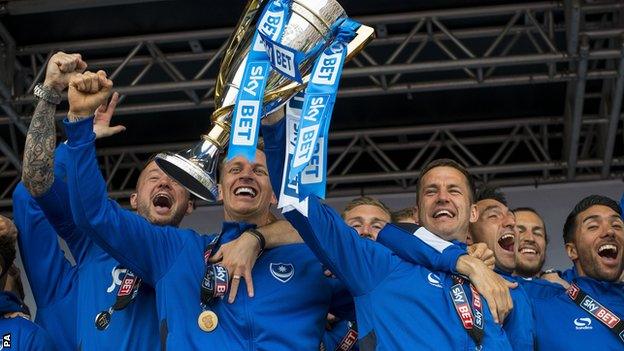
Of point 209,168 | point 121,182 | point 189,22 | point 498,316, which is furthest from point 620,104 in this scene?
point 209,168

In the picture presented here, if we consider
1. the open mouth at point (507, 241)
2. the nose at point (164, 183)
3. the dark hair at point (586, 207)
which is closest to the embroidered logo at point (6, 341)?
the nose at point (164, 183)

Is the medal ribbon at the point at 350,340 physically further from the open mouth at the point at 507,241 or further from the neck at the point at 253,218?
the open mouth at the point at 507,241

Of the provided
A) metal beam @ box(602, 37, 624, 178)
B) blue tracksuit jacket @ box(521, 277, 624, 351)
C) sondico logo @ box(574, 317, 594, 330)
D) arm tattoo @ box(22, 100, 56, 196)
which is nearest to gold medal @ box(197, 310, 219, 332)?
arm tattoo @ box(22, 100, 56, 196)

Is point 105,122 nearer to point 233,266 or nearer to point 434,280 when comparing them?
point 233,266

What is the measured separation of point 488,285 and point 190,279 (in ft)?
3.02

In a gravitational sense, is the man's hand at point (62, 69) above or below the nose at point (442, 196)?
above

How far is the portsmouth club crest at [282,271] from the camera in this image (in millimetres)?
3551

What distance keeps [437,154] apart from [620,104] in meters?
1.64

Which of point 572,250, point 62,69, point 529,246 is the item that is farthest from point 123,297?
point 529,246

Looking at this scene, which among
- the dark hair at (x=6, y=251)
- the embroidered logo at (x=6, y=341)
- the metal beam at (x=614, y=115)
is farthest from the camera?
the metal beam at (x=614, y=115)

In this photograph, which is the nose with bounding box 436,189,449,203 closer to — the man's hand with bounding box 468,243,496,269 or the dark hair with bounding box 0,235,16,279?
the man's hand with bounding box 468,243,496,269

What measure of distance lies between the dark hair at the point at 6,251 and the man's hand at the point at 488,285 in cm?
158

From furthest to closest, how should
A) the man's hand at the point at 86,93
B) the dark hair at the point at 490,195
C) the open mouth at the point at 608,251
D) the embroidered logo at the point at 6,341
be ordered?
1. the dark hair at the point at 490,195
2. the open mouth at the point at 608,251
3. the embroidered logo at the point at 6,341
4. the man's hand at the point at 86,93

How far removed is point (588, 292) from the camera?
4.55 metres
